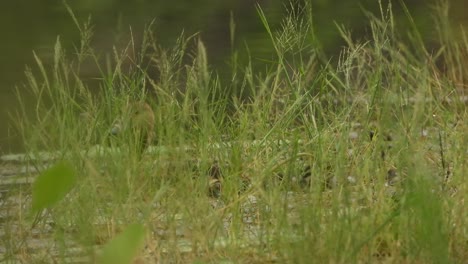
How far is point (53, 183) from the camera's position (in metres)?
2.74

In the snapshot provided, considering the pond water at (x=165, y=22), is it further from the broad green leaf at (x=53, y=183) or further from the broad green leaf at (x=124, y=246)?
the broad green leaf at (x=124, y=246)

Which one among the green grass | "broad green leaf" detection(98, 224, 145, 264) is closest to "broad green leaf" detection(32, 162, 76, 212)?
the green grass

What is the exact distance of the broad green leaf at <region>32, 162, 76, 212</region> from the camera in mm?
2695

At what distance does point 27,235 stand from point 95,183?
235mm

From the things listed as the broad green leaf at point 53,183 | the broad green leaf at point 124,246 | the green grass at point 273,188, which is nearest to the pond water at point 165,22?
the green grass at point 273,188

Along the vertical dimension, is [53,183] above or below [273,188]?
above

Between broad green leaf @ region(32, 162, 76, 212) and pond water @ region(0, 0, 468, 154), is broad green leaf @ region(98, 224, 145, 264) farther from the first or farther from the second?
pond water @ region(0, 0, 468, 154)

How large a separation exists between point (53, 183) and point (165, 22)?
8.26 metres

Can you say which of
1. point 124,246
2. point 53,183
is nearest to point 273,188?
point 53,183

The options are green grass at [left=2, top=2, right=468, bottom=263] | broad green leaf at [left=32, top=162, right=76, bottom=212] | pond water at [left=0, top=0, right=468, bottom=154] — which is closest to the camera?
broad green leaf at [left=32, top=162, right=76, bottom=212]

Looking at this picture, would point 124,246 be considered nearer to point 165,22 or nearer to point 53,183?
point 53,183

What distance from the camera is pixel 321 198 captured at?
351cm

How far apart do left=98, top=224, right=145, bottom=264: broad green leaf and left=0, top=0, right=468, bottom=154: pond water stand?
5337 mm

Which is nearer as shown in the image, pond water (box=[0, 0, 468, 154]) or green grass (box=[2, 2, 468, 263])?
green grass (box=[2, 2, 468, 263])
